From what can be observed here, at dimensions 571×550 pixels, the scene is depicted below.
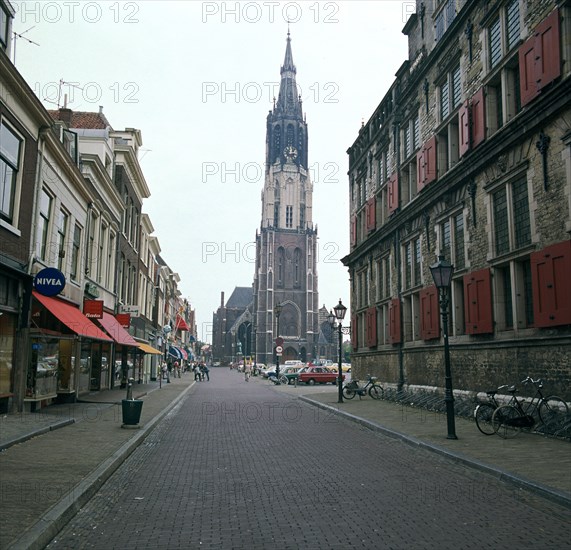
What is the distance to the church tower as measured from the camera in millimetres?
112812

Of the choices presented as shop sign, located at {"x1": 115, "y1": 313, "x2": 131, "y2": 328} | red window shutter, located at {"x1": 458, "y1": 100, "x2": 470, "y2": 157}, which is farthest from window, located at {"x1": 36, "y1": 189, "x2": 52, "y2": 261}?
red window shutter, located at {"x1": 458, "y1": 100, "x2": 470, "y2": 157}


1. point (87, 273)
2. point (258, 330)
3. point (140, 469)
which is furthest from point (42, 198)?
point (258, 330)

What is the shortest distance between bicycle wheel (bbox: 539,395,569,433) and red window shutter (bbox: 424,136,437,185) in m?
9.98

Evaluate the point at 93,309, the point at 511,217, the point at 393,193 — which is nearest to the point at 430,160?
the point at 393,193

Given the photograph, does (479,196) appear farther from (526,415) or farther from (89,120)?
(89,120)

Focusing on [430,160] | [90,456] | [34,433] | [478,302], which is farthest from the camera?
[430,160]

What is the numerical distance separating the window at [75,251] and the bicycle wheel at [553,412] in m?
15.9

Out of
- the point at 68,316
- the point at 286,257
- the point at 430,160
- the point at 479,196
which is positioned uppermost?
the point at 286,257

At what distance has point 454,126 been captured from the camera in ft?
64.3

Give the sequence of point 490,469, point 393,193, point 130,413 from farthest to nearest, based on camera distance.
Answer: point 393,193 < point 130,413 < point 490,469

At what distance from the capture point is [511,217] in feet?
49.6

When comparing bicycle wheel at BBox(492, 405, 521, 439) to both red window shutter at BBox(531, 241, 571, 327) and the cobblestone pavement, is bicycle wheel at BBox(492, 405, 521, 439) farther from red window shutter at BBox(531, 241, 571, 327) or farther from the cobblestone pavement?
red window shutter at BBox(531, 241, 571, 327)

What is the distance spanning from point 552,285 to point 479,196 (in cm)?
510

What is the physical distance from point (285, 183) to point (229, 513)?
11332cm
